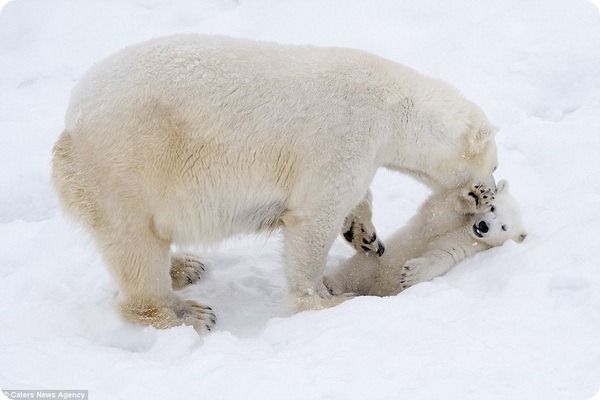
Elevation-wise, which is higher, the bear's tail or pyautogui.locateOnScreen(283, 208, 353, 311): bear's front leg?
the bear's tail

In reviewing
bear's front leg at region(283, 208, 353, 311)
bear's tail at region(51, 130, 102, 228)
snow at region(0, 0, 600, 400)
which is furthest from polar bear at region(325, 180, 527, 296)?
bear's tail at region(51, 130, 102, 228)

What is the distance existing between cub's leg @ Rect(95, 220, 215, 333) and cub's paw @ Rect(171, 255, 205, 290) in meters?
0.53

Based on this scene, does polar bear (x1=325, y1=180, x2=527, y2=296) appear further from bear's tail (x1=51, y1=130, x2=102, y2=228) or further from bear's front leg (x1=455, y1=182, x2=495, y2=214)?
bear's tail (x1=51, y1=130, x2=102, y2=228)

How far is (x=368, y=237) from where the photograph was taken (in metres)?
4.68

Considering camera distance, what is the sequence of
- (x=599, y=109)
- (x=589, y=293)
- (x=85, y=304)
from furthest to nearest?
(x=599, y=109) → (x=85, y=304) → (x=589, y=293)

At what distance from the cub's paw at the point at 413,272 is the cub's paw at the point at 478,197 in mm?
483

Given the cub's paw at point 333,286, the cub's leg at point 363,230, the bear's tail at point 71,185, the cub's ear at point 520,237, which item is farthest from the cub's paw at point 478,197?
the bear's tail at point 71,185

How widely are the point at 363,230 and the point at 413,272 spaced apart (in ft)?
1.44

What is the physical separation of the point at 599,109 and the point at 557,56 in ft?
3.56

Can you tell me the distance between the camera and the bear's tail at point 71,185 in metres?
3.92

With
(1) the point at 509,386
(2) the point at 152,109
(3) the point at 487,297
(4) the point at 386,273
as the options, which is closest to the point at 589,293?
(3) the point at 487,297

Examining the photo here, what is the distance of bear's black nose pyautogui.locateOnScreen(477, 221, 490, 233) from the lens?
4.52m

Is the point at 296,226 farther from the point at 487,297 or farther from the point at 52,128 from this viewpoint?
the point at 52,128

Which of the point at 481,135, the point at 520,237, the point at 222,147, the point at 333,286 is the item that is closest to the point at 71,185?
the point at 222,147
